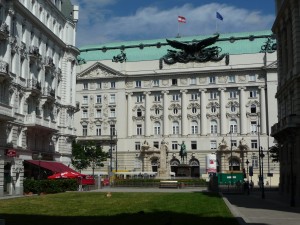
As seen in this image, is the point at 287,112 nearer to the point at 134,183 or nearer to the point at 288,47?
the point at 288,47

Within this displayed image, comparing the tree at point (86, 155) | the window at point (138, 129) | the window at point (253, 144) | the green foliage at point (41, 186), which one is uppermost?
the window at point (138, 129)

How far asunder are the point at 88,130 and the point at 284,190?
246ft

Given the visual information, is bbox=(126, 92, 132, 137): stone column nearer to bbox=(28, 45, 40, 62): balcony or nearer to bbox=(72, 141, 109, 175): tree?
bbox=(72, 141, 109, 175): tree

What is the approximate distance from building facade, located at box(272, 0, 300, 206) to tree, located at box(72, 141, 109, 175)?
51458mm

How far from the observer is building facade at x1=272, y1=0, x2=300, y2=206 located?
47.7 metres

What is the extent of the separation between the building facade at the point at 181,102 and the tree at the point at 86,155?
4.72 metres

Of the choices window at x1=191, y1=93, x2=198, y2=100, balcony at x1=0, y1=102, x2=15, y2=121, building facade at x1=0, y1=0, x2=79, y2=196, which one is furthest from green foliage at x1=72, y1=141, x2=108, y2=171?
balcony at x1=0, y1=102, x2=15, y2=121

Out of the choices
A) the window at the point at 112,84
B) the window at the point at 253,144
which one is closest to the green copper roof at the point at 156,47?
the window at the point at 112,84

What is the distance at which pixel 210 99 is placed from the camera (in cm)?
11694

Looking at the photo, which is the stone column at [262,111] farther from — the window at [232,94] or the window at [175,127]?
the window at [175,127]

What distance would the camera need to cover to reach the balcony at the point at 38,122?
189 feet

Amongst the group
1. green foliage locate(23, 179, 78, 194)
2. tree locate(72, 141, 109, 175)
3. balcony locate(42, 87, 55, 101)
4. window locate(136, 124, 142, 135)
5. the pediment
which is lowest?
green foliage locate(23, 179, 78, 194)

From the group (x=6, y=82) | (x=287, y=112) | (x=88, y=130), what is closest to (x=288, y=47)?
(x=287, y=112)

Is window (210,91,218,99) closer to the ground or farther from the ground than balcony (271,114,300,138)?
farther from the ground
